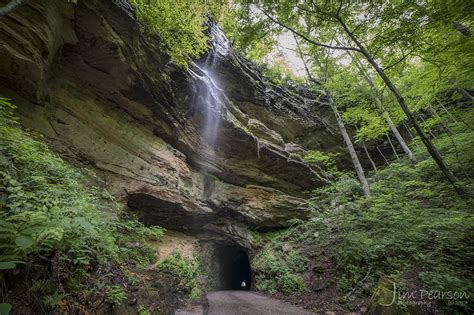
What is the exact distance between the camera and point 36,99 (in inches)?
248

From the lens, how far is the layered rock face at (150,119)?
5883 millimetres

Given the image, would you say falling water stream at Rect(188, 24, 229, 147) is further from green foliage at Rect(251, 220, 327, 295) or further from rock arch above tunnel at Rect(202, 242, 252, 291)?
green foliage at Rect(251, 220, 327, 295)

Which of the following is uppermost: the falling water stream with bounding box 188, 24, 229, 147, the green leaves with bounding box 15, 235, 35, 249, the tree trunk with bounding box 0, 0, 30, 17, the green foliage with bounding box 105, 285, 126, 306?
the falling water stream with bounding box 188, 24, 229, 147

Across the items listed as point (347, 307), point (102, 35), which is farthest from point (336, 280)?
point (102, 35)

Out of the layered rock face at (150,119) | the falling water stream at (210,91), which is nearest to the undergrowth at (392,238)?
the layered rock face at (150,119)

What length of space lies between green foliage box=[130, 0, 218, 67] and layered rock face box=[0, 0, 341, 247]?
1.28 feet

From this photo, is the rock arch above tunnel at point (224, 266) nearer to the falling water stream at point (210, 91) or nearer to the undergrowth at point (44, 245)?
the falling water stream at point (210, 91)

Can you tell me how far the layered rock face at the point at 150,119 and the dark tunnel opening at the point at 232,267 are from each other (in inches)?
103

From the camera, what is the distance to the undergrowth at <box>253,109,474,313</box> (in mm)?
5633

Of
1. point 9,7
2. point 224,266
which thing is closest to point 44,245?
point 9,7

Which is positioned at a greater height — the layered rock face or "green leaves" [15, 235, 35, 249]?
the layered rock face

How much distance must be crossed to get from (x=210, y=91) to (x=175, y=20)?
11.1 feet

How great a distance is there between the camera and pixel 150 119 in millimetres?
9000

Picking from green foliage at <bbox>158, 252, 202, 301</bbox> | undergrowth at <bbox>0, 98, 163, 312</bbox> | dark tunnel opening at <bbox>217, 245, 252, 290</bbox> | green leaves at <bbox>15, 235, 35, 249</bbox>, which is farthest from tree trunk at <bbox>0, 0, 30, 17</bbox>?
dark tunnel opening at <bbox>217, 245, 252, 290</bbox>
